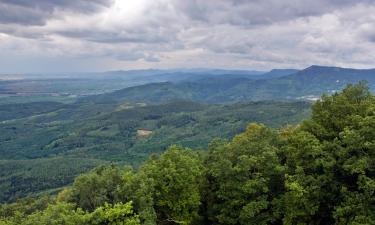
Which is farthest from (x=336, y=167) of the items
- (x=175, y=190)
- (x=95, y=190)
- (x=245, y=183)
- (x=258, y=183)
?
(x=95, y=190)

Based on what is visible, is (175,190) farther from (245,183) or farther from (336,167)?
(336,167)

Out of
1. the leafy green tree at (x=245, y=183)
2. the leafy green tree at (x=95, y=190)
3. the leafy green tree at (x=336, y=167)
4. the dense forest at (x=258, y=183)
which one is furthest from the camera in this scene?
the leafy green tree at (x=245, y=183)

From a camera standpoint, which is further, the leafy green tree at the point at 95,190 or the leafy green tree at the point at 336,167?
the leafy green tree at the point at 95,190

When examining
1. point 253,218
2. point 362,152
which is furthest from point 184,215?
point 362,152

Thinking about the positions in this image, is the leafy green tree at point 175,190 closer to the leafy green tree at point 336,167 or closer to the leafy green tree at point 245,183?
the leafy green tree at point 245,183

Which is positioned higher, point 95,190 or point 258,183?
point 258,183

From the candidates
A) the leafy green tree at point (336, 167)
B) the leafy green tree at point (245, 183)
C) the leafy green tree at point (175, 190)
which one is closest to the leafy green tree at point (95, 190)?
the leafy green tree at point (175, 190)

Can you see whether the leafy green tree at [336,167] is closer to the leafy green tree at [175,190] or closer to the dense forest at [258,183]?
the dense forest at [258,183]

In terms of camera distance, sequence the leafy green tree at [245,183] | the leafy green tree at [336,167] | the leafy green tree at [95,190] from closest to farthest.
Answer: the leafy green tree at [336,167]
the leafy green tree at [95,190]
the leafy green tree at [245,183]

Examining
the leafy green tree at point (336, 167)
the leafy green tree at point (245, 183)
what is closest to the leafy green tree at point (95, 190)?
the leafy green tree at point (245, 183)
